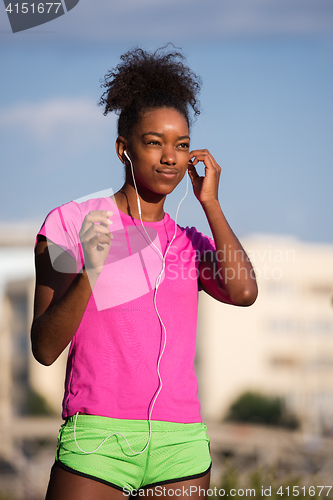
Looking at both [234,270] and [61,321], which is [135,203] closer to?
[234,270]

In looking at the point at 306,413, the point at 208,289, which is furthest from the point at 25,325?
the point at 208,289

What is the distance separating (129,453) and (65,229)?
2.50 feet

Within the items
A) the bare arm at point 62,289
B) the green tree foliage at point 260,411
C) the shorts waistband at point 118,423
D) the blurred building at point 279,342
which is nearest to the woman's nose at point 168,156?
the bare arm at point 62,289

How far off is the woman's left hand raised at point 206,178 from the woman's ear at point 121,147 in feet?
0.85

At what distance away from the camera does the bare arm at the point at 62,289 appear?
1647 mm

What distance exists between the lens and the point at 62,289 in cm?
193

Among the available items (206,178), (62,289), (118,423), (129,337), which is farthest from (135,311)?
(206,178)

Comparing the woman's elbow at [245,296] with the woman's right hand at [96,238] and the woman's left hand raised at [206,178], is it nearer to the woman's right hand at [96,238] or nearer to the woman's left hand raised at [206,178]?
the woman's left hand raised at [206,178]

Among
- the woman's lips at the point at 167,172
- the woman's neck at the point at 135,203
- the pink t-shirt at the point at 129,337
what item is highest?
the woman's lips at the point at 167,172

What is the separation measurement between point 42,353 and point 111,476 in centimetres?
44

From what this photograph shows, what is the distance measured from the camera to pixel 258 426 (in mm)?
55031

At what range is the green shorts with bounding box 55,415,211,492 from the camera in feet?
6.01

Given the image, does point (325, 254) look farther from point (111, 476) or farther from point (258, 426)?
point (111, 476)

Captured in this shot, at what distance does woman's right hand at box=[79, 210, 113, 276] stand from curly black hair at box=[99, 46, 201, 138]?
0.64 metres
